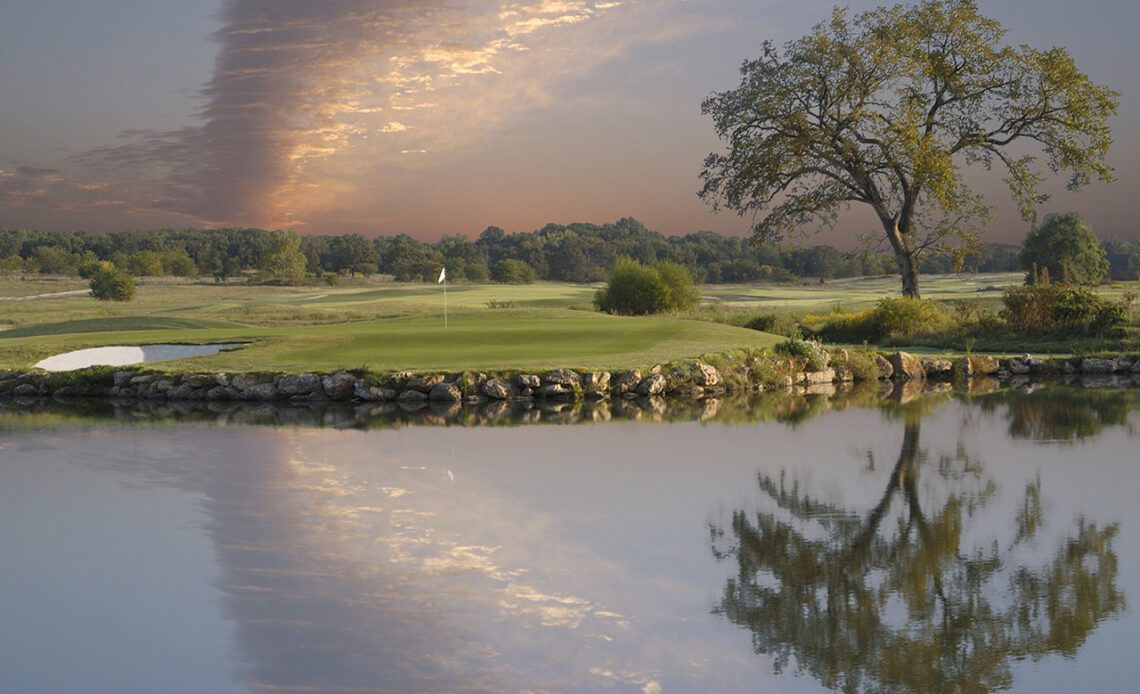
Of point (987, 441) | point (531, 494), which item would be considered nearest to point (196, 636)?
point (531, 494)

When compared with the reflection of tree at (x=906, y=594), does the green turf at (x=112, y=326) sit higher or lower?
higher

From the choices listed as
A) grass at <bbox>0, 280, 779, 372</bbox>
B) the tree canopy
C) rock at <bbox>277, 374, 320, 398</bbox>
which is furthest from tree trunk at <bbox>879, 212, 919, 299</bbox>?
the tree canopy

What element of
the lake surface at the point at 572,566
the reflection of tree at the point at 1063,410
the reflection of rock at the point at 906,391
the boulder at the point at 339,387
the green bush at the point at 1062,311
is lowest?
the reflection of rock at the point at 906,391

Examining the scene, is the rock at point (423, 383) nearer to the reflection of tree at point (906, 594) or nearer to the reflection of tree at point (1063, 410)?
the reflection of tree at point (1063, 410)

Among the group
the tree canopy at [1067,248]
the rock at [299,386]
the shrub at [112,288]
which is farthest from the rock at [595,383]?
the tree canopy at [1067,248]

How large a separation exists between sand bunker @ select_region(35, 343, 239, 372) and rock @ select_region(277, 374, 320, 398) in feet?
17.0

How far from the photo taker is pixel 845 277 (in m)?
98.8

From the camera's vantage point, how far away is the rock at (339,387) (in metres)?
20.1

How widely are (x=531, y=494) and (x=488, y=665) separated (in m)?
4.72

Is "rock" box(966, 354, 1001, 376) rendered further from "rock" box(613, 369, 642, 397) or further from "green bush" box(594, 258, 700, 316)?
"green bush" box(594, 258, 700, 316)

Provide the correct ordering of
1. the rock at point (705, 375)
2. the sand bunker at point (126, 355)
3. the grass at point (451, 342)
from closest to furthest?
1. the rock at point (705, 375)
2. the grass at point (451, 342)
3. the sand bunker at point (126, 355)

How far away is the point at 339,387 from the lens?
66.0ft

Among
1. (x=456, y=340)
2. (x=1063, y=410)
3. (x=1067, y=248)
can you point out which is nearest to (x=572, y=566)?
(x=1063, y=410)

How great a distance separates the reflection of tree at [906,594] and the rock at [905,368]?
52.3 ft
